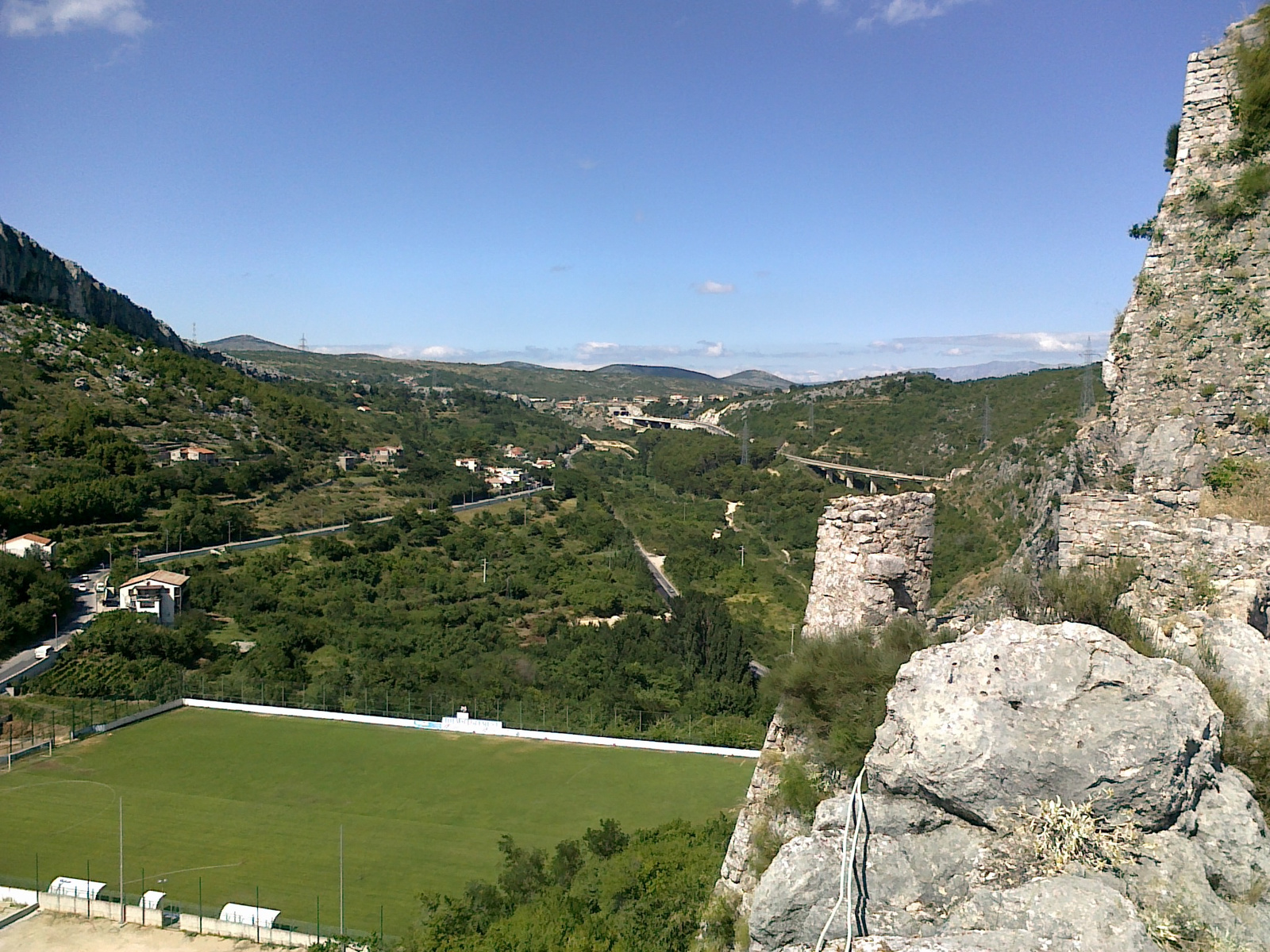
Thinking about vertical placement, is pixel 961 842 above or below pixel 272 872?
above

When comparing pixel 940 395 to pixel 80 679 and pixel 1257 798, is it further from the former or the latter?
pixel 1257 798

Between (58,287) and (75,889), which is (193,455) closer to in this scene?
(58,287)

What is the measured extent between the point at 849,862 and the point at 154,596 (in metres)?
48.2

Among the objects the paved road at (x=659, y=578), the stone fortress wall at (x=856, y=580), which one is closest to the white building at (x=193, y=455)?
the paved road at (x=659, y=578)

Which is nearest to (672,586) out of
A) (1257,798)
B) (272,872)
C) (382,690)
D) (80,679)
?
(382,690)

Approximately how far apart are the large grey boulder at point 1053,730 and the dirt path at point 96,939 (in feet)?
64.7

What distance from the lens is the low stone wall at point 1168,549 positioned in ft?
26.2

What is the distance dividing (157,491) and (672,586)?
3775cm

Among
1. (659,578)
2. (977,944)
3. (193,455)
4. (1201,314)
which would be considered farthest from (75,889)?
(193,455)

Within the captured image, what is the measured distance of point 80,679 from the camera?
125 ft

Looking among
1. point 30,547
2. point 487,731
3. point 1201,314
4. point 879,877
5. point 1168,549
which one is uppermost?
point 1201,314

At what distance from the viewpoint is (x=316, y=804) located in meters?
29.0

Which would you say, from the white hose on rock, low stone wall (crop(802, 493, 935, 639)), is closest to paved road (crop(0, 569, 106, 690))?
low stone wall (crop(802, 493, 935, 639))

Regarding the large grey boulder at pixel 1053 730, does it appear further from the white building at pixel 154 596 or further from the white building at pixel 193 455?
the white building at pixel 193 455
